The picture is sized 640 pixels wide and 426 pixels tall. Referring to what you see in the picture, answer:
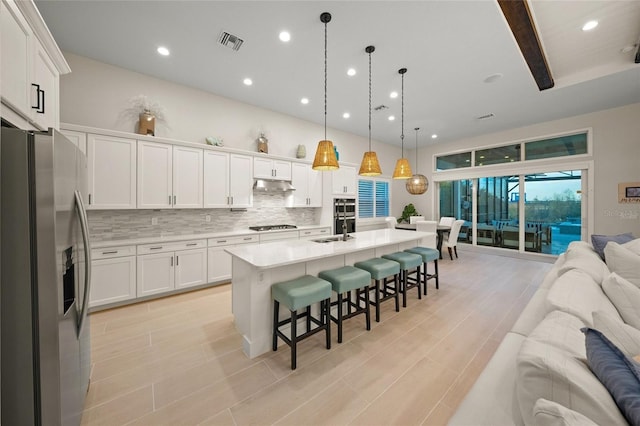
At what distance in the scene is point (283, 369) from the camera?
2.03 meters

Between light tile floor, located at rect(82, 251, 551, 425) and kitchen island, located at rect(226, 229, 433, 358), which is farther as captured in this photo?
kitchen island, located at rect(226, 229, 433, 358)

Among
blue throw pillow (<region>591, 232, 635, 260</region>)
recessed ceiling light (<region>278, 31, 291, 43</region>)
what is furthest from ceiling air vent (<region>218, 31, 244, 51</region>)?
blue throw pillow (<region>591, 232, 635, 260</region>)

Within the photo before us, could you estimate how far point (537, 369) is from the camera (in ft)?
2.59

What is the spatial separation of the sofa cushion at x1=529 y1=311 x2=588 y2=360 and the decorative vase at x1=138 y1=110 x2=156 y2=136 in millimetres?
4617

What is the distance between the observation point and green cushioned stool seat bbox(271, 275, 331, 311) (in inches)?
79.0

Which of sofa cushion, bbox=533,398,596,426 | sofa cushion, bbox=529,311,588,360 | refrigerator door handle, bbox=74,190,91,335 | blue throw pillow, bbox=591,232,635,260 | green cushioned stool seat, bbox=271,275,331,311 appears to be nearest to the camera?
sofa cushion, bbox=533,398,596,426

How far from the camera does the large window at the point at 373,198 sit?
7.06 meters

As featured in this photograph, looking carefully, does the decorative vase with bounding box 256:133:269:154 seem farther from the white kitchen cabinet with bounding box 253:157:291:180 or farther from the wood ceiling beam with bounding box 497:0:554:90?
the wood ceiling beam with bounding box 497:0:554:90

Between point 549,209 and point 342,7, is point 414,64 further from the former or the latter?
point 549,209

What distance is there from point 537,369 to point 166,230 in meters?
4.46

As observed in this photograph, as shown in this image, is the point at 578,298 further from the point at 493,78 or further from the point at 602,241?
the point at 493,78

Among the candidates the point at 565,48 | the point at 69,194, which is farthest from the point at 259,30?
the point at 565,48

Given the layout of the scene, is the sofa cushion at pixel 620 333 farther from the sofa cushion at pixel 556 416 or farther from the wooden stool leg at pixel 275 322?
the wooden stool leg at pixel 275 322

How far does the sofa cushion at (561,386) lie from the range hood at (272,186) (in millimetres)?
4201
